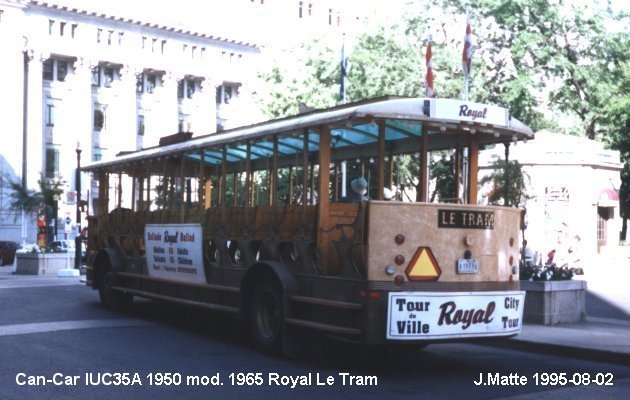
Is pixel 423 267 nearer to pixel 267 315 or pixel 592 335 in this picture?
pixel 267 315

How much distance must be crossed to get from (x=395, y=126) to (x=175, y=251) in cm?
546

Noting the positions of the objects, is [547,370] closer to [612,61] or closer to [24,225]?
[612,61]

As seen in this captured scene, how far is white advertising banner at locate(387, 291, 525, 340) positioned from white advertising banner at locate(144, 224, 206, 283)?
5.08 meters

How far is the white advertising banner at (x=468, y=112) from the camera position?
12391 millimetres

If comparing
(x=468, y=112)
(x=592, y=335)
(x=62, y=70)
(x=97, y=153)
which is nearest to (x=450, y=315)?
(x=468, y=112)

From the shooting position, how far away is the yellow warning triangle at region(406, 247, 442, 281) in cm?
1180

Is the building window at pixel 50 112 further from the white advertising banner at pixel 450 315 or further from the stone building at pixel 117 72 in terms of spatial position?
the white advertising banner at pixel 450 315

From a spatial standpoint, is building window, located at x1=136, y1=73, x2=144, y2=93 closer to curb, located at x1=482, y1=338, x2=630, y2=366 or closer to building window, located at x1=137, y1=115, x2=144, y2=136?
building window, located at x1=137, y1=115, x2=144, y2=136

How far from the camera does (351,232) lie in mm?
12141

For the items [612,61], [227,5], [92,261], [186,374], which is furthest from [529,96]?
[227,5]

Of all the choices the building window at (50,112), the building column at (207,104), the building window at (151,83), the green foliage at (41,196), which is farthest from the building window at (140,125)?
the green foliage at (41,196)

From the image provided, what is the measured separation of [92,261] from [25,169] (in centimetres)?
6307

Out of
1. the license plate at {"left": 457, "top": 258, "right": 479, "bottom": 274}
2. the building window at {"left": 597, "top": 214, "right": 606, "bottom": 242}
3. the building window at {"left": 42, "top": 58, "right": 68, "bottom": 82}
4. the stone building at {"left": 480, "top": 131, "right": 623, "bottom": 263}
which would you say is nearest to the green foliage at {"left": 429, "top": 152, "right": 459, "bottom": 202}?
the license plate at {"left": 457, "top": 258, "right": 479, "bottom": 274}

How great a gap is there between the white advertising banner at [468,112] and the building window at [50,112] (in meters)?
74.8
